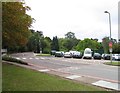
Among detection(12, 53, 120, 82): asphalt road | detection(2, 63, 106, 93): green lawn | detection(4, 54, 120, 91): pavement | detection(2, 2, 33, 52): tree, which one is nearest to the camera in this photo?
detection(2, 63, 106, 93): green lawn

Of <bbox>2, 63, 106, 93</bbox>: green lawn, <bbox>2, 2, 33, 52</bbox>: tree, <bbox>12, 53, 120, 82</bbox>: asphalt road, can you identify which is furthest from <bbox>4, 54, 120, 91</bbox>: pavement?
<bbox>2, 2, 33, 52</bbox>: tree

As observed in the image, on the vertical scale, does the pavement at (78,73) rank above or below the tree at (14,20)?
below

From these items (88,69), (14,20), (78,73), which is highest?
(14,20)

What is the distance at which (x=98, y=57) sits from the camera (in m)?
59.3

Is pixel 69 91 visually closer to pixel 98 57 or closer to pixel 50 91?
pixel 50 91

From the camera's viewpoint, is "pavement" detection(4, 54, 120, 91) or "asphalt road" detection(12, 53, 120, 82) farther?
"asphalt road" detection(12, 53, 120, 82)

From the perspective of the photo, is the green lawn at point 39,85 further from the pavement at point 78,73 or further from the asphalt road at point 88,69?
the asphalt road at point 88,69

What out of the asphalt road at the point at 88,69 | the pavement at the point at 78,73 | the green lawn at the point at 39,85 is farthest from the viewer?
the asphalt road at the point at 88,69

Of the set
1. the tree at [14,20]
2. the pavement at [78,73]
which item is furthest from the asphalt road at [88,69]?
the tree at [14,20]

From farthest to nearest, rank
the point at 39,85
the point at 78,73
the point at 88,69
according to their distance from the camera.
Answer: the point at 88,69, the point at 78,73, the point at 39,85

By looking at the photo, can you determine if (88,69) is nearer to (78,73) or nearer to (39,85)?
(78,73)

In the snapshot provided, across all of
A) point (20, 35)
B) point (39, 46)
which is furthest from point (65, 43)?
point (20, 35)

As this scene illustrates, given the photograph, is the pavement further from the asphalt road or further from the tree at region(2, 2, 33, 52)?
the tree at region(2, 2, 33, 52)

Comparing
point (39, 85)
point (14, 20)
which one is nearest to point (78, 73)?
point (14, 20)
